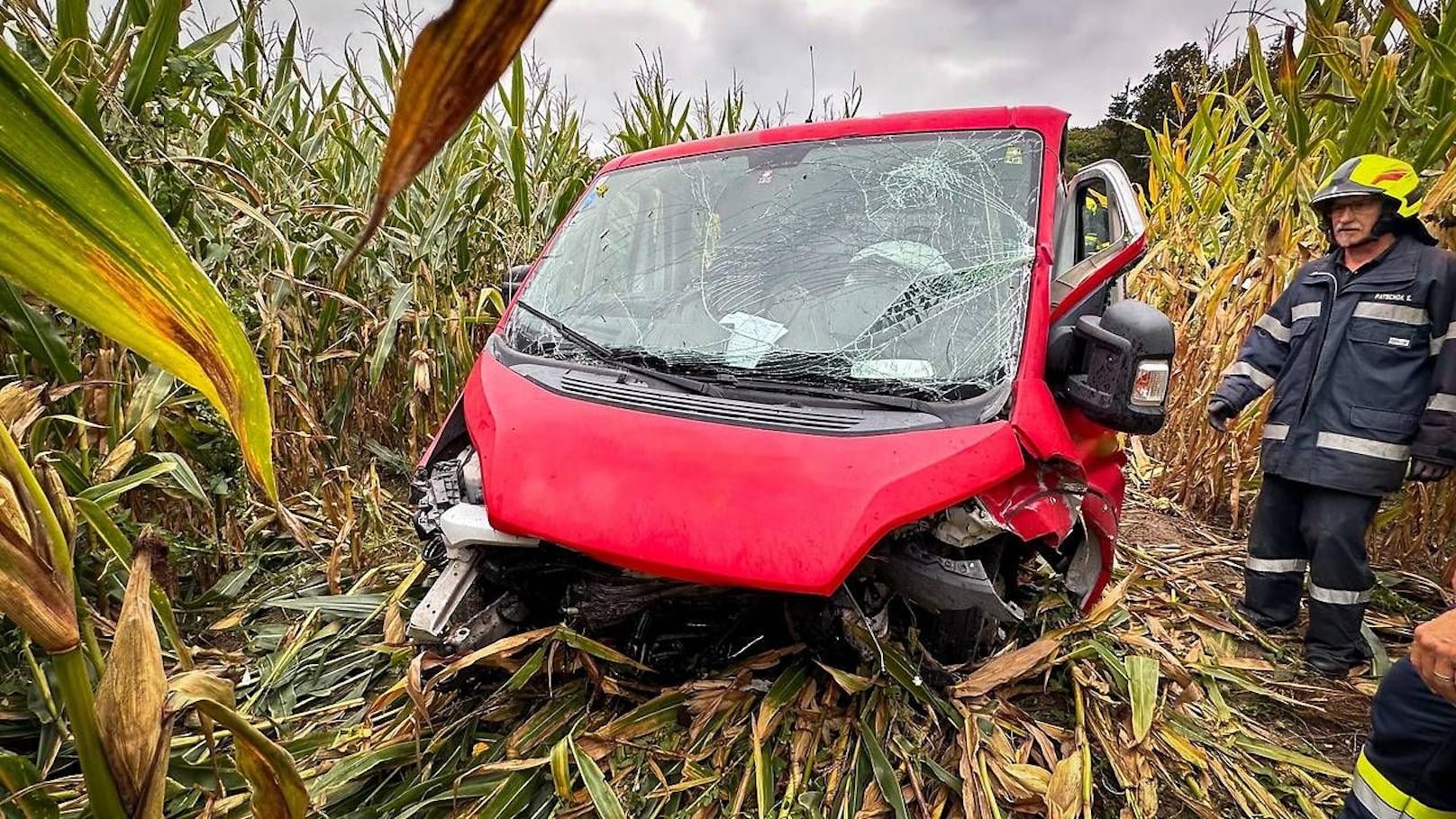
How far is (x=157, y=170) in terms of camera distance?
7.49 feet

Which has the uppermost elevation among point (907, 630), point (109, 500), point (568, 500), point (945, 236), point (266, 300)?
point (945, 236)

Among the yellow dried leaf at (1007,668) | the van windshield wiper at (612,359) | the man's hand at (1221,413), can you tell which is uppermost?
the van windshield wiper at (612,359)

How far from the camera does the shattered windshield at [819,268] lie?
1.89 m

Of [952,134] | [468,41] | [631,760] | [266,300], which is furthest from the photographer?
[266,300]

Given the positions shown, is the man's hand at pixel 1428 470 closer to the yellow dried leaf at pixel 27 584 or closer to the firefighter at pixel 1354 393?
the firefighter at pixel 1354 393

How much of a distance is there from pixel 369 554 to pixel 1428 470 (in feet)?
12.9

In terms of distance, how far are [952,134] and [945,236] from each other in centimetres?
39

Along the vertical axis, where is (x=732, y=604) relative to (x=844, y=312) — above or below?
below

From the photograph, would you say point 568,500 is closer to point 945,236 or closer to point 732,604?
point 732,604

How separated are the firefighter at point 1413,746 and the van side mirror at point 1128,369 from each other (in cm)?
67

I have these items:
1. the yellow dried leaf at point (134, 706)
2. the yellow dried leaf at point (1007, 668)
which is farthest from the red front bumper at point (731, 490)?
the yellow dried leaf at point (134, 706)

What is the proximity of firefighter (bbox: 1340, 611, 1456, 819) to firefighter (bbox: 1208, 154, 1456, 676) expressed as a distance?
1629 millimetres

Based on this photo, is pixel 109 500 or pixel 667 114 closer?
pixel 109 500

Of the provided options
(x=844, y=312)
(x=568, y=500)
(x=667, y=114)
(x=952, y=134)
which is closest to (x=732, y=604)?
(x=568, y=500)
